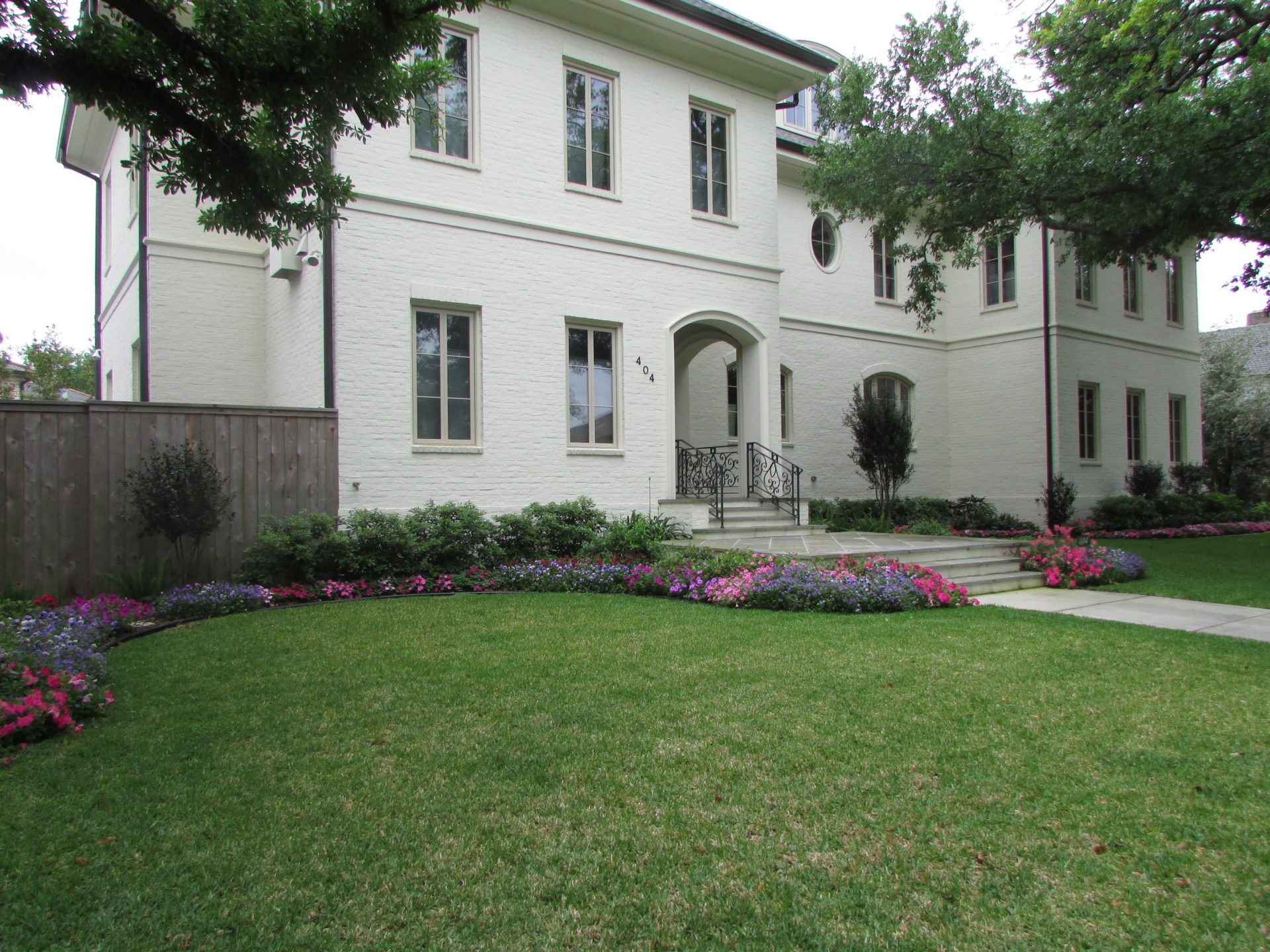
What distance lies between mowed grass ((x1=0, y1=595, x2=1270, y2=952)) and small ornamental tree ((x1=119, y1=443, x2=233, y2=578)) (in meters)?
2.93

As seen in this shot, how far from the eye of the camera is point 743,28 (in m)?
12.2

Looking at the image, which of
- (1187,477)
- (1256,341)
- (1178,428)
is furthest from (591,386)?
(1256,341)

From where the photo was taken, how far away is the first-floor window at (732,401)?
15789 millimetres

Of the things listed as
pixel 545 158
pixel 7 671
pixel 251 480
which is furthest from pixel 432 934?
pixel 545 158

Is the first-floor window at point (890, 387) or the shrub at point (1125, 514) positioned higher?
the first-floor window at point (890, 387)

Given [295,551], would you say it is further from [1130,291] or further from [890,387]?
[1130,291]

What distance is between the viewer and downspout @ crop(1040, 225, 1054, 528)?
687 inches

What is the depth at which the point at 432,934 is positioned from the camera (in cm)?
227

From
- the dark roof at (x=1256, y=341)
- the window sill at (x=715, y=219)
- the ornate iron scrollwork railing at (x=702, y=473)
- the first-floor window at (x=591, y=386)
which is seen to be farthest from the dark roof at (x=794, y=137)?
the dark roof at (x=1256, y=341)

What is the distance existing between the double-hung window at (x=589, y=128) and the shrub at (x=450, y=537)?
17.3 feet

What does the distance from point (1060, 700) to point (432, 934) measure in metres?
3.70

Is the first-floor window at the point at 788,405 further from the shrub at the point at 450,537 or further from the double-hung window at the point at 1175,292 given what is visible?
the double-hung window at the point at 1175,292

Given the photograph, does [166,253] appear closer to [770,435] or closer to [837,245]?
[770,435]

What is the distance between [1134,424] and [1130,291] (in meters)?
3.40
